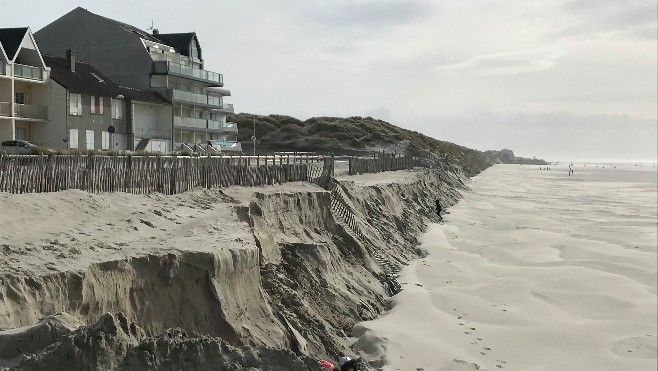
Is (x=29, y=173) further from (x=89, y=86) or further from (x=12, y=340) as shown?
(x=89, y=86)

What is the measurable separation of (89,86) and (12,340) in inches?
1532

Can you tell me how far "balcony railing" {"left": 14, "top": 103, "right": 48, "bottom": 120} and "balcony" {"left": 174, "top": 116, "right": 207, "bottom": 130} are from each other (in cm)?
1451

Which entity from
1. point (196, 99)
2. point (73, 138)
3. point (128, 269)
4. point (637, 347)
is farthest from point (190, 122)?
point (128, 269)

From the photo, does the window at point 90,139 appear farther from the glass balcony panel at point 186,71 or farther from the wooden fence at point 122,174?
the wooden fence at point 122,174

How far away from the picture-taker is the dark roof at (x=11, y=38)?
37500mm

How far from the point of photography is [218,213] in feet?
51.4

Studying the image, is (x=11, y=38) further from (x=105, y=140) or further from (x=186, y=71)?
(x=186, y=71)

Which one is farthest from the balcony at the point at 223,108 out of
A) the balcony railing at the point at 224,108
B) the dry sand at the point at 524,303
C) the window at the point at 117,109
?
the dry sand at the point at 524,303

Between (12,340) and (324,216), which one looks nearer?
(12,340)

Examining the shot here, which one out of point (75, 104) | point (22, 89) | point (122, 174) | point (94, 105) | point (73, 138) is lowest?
point (122, 174)

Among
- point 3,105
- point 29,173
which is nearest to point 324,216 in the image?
point 29,173

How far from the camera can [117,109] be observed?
45.3m

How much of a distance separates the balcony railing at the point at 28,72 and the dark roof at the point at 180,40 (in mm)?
21880

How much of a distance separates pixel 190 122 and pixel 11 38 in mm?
18589
